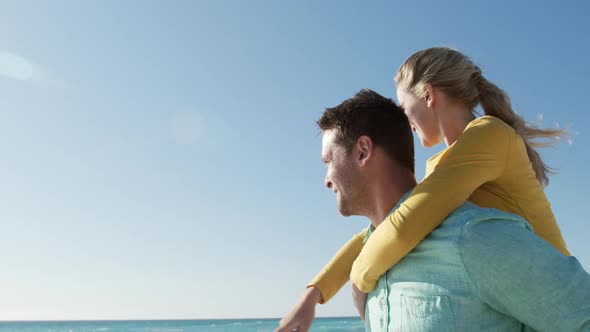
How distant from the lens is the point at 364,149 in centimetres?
209

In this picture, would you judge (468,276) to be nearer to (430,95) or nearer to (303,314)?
(303,314)

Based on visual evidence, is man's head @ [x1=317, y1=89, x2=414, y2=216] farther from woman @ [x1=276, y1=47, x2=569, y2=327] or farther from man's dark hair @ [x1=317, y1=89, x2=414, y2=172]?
woman @ [x1=276, y1=47, x2=569, y2=327]

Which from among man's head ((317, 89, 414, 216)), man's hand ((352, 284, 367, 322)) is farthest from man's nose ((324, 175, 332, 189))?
man's hand ((352, 284, 367, 322))

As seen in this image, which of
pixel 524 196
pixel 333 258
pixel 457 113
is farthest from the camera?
pixel 457 113

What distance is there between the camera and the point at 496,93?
2992 millimetres

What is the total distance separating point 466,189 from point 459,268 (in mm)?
544

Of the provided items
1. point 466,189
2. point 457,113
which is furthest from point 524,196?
point 457,113

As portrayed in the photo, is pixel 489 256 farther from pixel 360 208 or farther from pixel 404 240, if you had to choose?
pixel 360 208

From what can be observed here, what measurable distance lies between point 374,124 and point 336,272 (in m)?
0.73

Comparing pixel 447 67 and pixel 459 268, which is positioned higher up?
pixel 447 67

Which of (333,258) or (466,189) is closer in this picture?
(466,189)

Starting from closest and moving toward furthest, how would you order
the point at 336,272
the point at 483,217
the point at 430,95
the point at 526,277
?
1. the point at 526,277
2. the point at 483,217
3. the point at 336,272
4. the point at 430,95

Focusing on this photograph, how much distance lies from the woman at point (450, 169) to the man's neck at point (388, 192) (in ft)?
0.31

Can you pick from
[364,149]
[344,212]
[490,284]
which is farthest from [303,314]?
[490,284]
